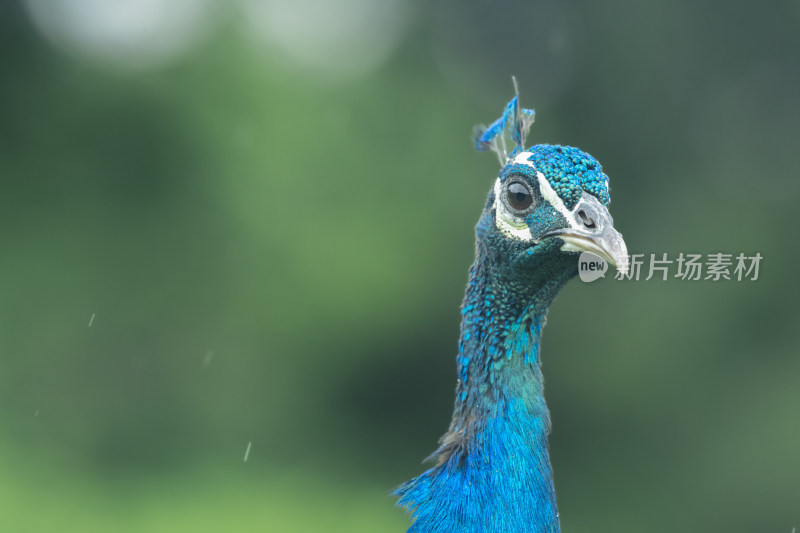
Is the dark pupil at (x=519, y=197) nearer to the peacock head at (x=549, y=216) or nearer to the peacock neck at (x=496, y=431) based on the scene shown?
the peacock head at (x=549, y=216)

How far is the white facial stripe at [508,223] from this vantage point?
2072 millimetres

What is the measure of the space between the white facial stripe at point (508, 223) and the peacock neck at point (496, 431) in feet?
0.40

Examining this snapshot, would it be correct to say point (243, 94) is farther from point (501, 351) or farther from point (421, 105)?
point (501, 351)

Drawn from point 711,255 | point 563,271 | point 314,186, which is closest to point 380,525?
point 314,186

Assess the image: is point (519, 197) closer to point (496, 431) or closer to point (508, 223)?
point (508, 223)

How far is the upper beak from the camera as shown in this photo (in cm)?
186

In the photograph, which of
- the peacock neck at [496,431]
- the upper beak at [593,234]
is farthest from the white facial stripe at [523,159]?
the peacock neck at [496,431]

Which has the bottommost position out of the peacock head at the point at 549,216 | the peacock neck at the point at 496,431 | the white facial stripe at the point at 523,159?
the peacock neck at the point at 496,431

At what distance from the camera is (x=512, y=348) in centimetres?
220

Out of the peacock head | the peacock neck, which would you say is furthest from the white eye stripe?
the peacock neck

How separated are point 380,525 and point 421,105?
2.89 meters

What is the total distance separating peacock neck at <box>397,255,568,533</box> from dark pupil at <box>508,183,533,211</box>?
0.63 ft

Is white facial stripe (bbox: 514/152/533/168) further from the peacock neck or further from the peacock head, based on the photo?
the peacock neck

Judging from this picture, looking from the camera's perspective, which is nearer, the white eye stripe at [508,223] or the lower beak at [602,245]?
the lower beak at [602,245]
